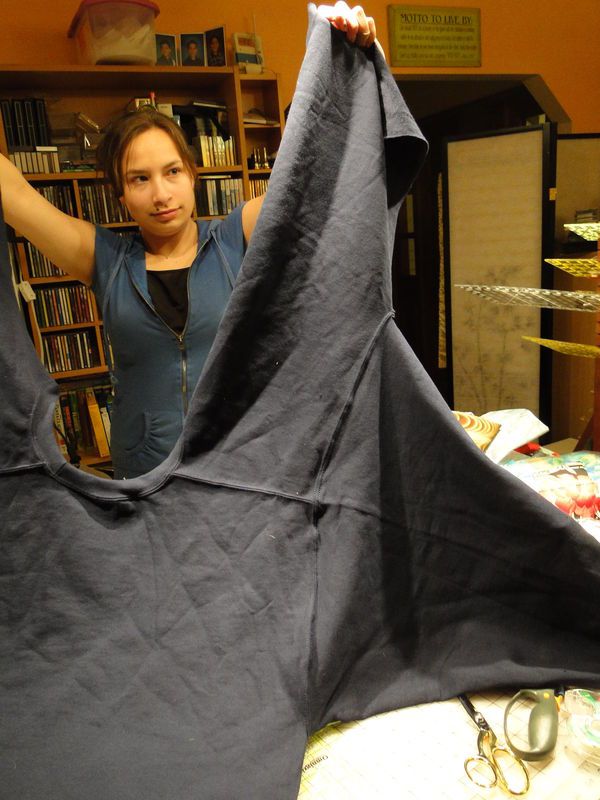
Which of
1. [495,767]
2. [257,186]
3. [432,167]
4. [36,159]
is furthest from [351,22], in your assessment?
[432,167]

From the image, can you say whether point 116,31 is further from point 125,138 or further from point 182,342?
point 182,342

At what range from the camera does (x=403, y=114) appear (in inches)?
31.4

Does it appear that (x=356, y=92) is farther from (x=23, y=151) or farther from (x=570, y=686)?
(x=23, y=151)

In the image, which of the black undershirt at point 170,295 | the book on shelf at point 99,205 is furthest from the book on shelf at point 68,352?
the black undershirt at point 170,295

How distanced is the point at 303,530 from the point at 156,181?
0.73 meters

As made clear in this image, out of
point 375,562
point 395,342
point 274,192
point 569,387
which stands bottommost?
point 569,387

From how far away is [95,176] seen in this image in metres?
2.91

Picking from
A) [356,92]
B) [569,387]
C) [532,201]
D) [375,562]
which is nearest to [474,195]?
[532,201]

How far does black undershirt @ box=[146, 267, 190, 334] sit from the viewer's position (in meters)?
1.17

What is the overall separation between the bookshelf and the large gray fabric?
2.34m

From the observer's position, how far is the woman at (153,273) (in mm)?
1150

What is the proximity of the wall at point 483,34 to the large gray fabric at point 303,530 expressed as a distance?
8.73 feet

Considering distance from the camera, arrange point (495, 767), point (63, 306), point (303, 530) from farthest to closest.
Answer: point (63, 306)
point (303, 530)
point (495, 767)

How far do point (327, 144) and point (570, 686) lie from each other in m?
0.69
